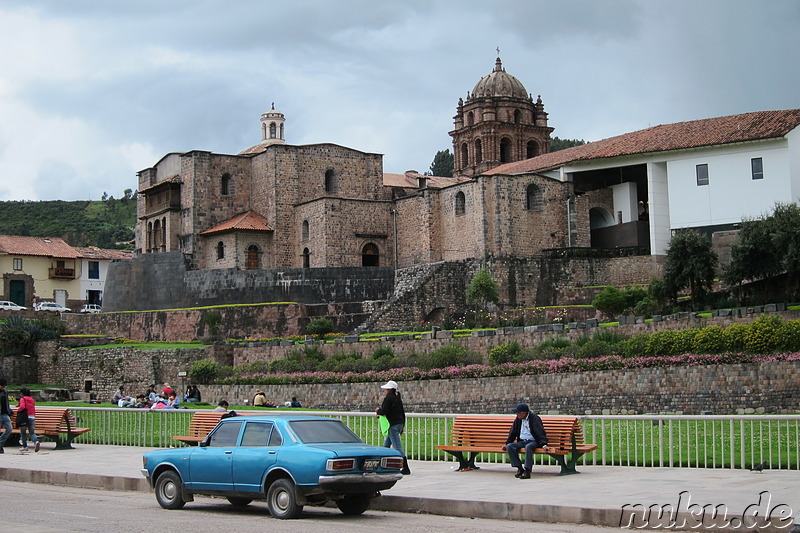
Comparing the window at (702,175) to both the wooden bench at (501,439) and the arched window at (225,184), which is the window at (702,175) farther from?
the wooden bench at (501,439)

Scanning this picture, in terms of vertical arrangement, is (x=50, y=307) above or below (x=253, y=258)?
below

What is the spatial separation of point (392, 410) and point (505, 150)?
54.2 m

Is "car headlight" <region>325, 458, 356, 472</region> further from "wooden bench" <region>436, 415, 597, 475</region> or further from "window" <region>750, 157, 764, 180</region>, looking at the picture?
"window" <region>750, 157, 764, 180</region>

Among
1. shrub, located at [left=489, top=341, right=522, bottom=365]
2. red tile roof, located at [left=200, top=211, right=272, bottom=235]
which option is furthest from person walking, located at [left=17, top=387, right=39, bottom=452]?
red tile roof, located at [left=200, top=211, right=272, bottom=235]

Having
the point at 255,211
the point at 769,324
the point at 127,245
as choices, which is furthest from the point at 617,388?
the point at 127,245

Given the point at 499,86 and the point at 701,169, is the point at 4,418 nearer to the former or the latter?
the point at 701,169

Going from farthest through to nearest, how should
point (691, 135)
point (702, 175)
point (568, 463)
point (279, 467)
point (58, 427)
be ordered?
point (691, 135)
point (702, 175)
point (58, 427)
point (568, 463)
point (279, 467)

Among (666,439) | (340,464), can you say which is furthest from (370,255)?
(340,464)

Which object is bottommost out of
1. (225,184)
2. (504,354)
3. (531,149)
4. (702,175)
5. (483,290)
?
(504,354)

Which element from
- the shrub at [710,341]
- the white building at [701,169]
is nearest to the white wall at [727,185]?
the white building at [701,169]

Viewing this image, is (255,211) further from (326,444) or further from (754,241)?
(326,444)

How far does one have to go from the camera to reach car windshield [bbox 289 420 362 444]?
13.3 meters

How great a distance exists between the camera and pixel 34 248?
2694 inches

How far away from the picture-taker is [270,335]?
46344 mm
